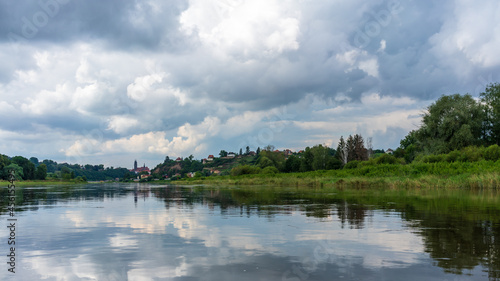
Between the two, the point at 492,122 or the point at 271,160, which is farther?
the point at 271,160

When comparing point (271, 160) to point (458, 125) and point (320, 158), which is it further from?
point (458, 125)

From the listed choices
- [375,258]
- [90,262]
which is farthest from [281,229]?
[90,262]

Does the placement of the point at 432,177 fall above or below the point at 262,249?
above

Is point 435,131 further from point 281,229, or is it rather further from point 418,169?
point 281,229

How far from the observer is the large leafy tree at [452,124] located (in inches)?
2817

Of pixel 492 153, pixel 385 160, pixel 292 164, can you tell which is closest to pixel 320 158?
pixel 292 164

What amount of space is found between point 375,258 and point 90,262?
637 centimetres

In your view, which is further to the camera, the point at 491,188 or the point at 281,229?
the point at 491,188

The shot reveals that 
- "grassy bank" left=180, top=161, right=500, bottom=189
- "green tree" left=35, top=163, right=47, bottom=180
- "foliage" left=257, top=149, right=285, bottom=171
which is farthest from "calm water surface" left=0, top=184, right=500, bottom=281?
"green tree" left=35, top=163, right=47, bottom=180

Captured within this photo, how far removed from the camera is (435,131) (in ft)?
251

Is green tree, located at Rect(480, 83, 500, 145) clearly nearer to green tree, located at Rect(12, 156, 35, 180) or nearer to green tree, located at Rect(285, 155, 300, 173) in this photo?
green tree, located at Rect(285, 155, 300, 173)

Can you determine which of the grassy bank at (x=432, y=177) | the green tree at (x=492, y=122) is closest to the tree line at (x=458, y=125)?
the green tree at (x=492, y=122)

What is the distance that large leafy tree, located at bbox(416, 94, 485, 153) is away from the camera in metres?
71.6

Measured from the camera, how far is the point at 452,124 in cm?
→ 7250
